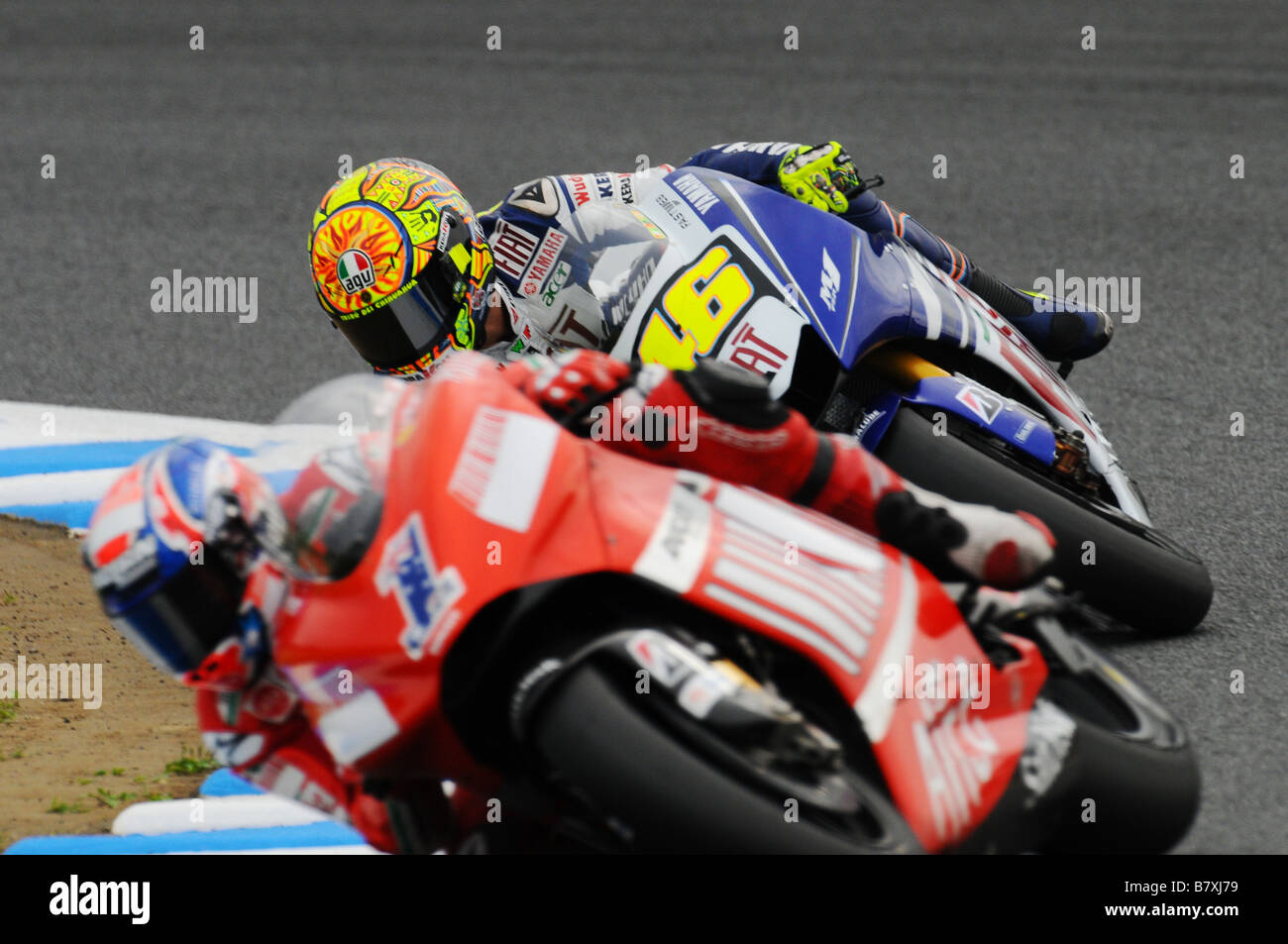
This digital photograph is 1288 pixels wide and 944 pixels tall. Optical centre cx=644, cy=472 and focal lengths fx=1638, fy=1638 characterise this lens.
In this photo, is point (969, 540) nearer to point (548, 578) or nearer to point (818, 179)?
point (548, 578)

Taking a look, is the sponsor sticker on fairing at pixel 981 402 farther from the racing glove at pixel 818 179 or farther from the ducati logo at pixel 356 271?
the ducati logo at pixel 356 271

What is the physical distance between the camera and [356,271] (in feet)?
14.2

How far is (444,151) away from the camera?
10.5 m

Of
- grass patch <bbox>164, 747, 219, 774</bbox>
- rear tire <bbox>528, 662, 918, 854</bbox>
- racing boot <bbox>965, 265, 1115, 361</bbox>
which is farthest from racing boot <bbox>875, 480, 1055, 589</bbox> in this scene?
grass patch <bbox>164, 747, 219, 774</bbox>

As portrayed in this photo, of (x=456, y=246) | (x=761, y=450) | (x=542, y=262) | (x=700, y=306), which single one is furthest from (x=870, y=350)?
(x=761, y=450)

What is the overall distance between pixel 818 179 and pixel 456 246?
103cm

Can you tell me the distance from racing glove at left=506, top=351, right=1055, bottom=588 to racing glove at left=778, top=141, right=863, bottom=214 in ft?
5.11

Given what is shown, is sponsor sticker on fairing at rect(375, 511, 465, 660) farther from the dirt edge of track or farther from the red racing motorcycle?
the dirt edge of track

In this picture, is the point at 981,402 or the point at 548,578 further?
the point at 981,402

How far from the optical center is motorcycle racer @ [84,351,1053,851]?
8.62 ft

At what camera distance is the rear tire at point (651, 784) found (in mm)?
2410
